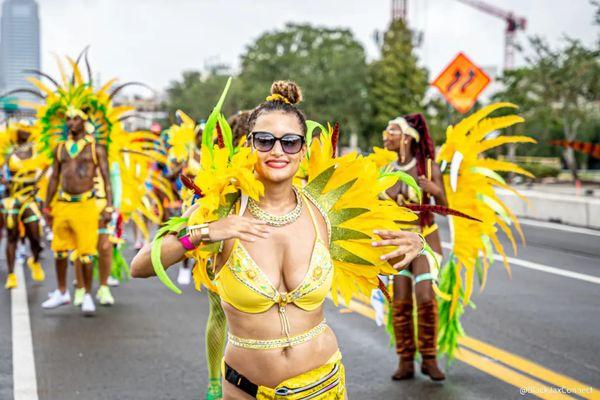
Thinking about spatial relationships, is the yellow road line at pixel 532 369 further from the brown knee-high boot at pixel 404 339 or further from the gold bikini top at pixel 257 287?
the gold bikini top at pixel 257 287

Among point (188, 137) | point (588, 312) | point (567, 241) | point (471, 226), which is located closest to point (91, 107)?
point (188, 137)

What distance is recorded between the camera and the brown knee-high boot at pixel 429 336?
238 inches

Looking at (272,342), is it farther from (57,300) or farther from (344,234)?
(57,300)

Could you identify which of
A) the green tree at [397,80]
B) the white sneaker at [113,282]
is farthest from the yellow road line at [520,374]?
the green tree at [397,80]

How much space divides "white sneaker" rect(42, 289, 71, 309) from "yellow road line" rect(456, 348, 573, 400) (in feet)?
13.9

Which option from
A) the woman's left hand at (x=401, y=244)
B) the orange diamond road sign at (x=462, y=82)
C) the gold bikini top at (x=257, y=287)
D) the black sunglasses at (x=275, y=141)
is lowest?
the gold bikini top at (x=257, y=287)

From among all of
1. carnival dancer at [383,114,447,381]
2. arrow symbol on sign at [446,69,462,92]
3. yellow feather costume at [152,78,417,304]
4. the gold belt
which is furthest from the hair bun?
arrow symbol on sign at [446,69,462,92]

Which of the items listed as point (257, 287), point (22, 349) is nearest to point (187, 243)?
point (257, 287)

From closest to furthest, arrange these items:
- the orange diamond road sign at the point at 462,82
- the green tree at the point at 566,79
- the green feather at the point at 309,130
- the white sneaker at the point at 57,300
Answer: the green feather at the point at 309,130 < the white sneaker at the point at 57,300 < the orange diamond road sign at the point at 462,82 < the green tree at the point at 566,79

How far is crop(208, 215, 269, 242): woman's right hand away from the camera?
3.05 meters

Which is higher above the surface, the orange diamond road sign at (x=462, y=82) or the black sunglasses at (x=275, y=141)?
the orange diamond road sign at (x=462, y=82)

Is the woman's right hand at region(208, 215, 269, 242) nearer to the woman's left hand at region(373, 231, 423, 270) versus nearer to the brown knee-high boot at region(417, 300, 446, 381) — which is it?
the woman's left hand at region(373, 231, 423, 270)

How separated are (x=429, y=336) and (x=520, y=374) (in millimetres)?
777

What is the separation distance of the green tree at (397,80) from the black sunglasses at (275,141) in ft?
178
